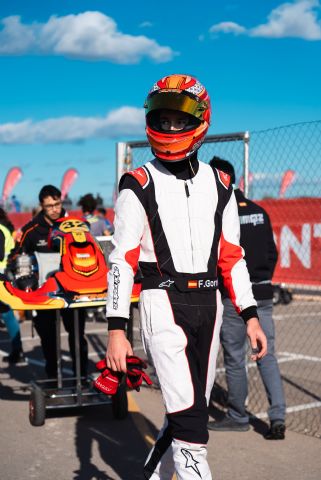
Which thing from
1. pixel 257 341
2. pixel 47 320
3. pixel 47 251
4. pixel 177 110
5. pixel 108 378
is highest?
pixel 177 110

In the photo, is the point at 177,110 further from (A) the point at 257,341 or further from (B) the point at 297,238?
(B) the point at 297,238

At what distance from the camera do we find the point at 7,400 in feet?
24.1

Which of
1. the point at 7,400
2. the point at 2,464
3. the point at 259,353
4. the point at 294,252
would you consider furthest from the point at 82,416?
the point at 259,353

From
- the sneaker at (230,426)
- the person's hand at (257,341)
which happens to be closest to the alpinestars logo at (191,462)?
the person's hand at (257,341)

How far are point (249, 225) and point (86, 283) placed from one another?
1381 millimetres

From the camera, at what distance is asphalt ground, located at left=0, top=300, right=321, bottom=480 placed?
5.16m

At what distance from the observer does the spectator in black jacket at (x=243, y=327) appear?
609 centimetres

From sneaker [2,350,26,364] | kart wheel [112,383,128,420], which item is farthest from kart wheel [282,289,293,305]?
kart wheel [112,383,128,420]

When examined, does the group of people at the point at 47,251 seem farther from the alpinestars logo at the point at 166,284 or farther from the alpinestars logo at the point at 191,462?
the alpinestars logo at the point at 191,462

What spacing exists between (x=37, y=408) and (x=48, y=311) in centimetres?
120

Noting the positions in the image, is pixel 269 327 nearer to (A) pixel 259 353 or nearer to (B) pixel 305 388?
(B) pixel 305 388

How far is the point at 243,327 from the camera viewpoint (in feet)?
20.3

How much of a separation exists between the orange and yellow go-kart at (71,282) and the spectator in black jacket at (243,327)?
885mm

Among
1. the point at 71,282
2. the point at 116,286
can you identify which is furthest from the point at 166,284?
the point at 71,282
